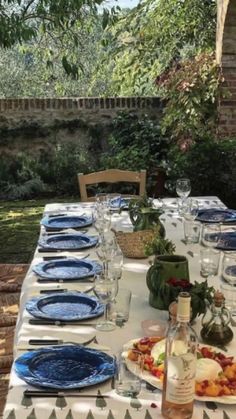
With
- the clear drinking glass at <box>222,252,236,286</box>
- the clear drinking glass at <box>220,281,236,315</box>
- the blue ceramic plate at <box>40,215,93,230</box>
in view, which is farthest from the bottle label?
the blue ceramic plate at <box>40,215,93,230</box>

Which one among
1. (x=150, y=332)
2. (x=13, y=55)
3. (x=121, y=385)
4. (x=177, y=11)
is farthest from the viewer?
(x=13, y=55)

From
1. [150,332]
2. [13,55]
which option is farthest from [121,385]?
[13,55]

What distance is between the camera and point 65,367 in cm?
148

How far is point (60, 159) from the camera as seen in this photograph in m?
6.69

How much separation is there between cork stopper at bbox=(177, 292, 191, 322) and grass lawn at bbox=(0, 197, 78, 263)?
3.36m

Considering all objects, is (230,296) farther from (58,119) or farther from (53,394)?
(58,119)

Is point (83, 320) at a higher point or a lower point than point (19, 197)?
higher

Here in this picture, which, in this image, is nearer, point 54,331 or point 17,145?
point 54,331

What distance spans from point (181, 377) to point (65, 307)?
2.46 feet

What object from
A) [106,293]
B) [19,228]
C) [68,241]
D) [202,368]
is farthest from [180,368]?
[19,228]

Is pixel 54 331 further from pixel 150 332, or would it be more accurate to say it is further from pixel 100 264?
pixel 100 264

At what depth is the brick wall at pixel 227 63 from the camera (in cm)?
554

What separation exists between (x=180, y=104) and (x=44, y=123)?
64.3 inches

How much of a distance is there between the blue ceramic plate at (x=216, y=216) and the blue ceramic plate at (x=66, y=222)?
21.5 inches
